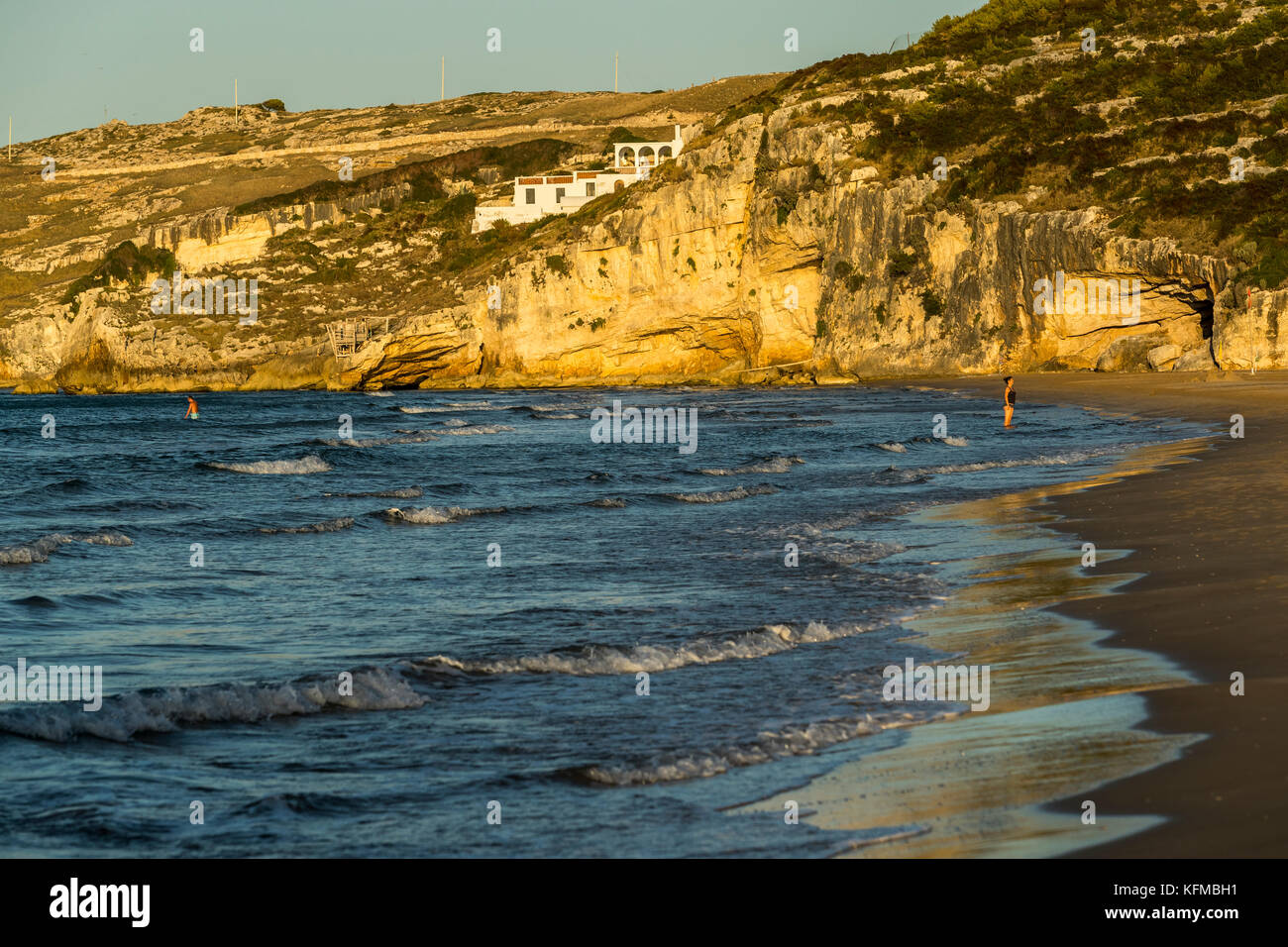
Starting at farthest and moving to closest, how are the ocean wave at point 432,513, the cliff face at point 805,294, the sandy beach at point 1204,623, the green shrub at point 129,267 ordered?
the green shrub at point 129,267, the cliff face at point 805,294, the ocean wave at point 432,513, the sandy beach at point 1204,623

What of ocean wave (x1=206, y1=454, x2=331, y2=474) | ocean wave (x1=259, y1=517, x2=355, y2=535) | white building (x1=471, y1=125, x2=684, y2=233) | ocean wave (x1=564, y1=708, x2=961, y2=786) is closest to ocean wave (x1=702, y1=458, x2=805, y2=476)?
ocean wave (x1=259, y1=517, x2=355, y2=535)

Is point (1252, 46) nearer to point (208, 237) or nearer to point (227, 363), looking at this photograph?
point (227, 363)

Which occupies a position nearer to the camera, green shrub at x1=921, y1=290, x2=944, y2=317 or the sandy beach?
the sandy beach

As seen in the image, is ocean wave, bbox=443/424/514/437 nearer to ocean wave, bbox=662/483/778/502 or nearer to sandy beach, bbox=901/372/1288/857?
ocean wave, bbox=662/483/778/502

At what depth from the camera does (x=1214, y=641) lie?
934 centimetres

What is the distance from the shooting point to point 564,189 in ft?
304

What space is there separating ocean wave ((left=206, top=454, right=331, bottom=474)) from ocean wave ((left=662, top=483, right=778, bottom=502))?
38.6 feet

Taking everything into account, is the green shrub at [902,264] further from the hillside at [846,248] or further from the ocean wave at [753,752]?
the ocean wave at [753,752]

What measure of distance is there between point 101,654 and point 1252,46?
236ft

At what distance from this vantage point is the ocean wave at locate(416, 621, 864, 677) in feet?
33.9

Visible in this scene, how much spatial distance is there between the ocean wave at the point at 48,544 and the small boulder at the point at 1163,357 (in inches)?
1685

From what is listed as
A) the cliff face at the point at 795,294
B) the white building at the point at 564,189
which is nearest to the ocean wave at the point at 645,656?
the cliff face at the point at 795,294

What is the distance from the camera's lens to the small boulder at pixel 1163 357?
50.5 m
